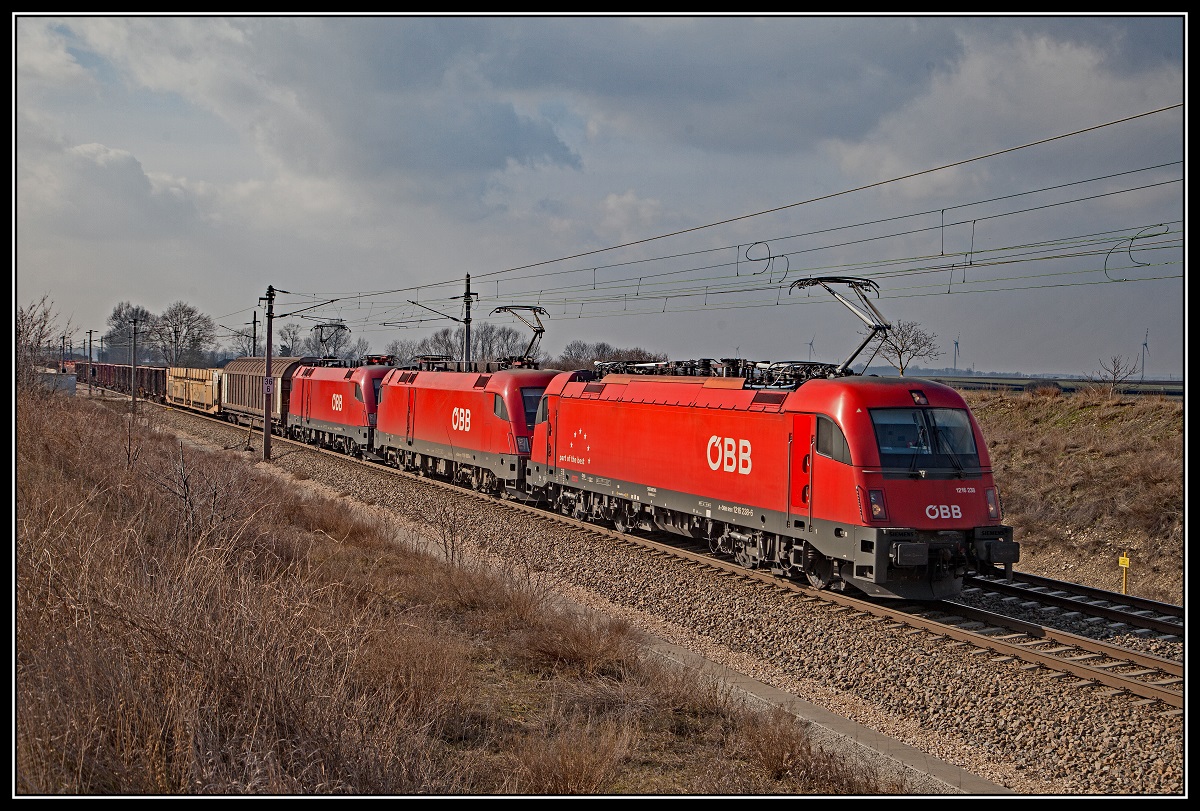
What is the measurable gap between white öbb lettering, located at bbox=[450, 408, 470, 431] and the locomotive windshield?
48.7 feet

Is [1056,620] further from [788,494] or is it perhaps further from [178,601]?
[178,601]

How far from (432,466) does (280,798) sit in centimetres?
2385

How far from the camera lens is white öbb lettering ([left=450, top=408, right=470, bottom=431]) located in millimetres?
24797

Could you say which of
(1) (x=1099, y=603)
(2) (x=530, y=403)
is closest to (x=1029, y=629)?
(1) (x=1099, y=603)

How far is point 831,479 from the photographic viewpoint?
12.4 m

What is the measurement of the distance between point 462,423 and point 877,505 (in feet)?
51.0

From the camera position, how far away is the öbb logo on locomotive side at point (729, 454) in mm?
14344

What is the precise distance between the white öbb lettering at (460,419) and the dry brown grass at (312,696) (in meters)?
13.7

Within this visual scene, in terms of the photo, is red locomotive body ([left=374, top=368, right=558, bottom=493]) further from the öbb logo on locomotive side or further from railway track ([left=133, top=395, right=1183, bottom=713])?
the öbb logo on locomotive side

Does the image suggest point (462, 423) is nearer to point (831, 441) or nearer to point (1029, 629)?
point (831, 441)

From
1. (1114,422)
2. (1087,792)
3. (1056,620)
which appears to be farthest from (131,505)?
(1114,422)

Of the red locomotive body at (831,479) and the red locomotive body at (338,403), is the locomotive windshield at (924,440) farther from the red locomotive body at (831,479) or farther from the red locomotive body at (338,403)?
the red locomotive body at (338,403)

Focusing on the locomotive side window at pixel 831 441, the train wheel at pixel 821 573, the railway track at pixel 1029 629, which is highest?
the locomotive side window at pixel 831 441

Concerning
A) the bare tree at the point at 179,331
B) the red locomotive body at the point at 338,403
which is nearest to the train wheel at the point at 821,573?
the red locomotive body at the point at 338,403
